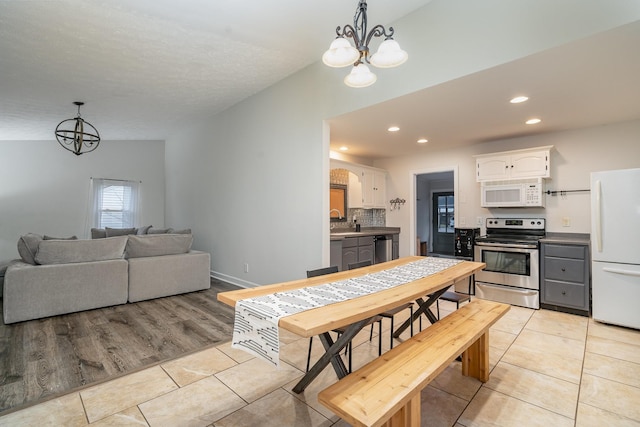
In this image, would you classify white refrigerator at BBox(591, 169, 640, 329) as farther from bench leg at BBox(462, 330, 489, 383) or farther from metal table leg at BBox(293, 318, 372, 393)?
metal table leg at BBox(293, 318, 372, 393)

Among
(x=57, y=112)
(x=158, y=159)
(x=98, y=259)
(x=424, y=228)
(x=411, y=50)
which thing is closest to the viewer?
(x=411, y=50)

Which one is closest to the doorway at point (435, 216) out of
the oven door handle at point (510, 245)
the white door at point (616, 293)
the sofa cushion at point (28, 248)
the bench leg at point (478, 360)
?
the oven door handle at point (510, 245)

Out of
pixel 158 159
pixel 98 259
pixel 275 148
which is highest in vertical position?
pixel 158 159

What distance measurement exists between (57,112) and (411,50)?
530cm

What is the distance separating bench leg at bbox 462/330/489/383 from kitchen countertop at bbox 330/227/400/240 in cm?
222

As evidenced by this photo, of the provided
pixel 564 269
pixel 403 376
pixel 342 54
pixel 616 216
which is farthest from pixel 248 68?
pixel 564 269

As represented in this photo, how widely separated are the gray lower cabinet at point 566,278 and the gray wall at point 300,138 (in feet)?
6.16

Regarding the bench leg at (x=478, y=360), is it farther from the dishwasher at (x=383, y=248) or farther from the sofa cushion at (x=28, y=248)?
the sofa cushion at (x=28, y=248)

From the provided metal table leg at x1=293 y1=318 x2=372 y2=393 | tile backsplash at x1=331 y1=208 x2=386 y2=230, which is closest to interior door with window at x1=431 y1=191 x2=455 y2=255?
tile backsplash at x1=331 y1=208 x2=386 y2=230

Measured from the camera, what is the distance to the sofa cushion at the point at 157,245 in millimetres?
4094

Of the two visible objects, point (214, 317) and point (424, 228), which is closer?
point (214, 317)

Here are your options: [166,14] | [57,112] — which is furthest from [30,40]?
[57,112]

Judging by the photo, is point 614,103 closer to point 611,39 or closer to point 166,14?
point 611,39

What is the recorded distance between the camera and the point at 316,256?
12.0 ft
